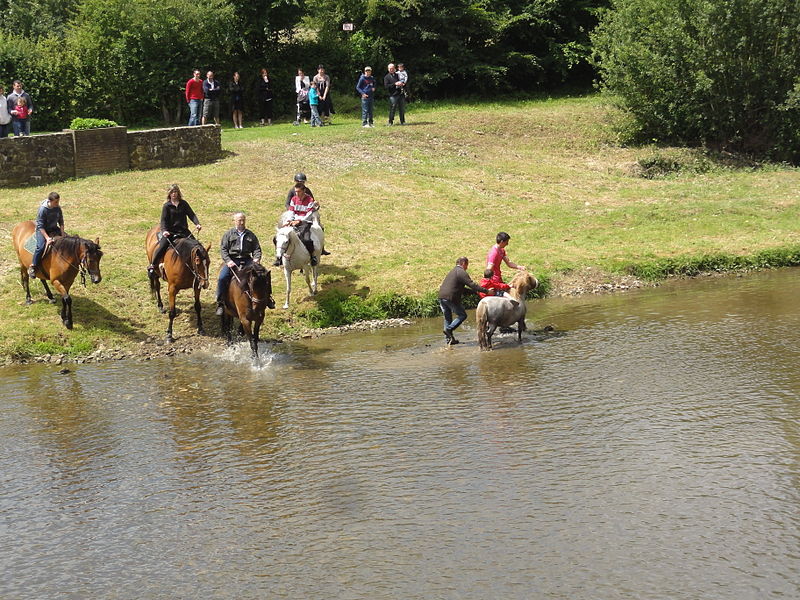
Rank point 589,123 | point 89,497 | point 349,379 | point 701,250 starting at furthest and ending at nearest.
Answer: point 589,123 < point 701,250 < point 349,379 < point 89,497

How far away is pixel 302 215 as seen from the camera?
20797mm

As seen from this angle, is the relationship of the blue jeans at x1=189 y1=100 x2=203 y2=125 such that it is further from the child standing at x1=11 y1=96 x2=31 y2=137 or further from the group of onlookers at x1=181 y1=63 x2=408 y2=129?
the child standing at x1=11 y1=96 x2=31 y2=137

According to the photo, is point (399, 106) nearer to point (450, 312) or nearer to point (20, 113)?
point (20, 113)

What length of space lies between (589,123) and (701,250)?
14882mm

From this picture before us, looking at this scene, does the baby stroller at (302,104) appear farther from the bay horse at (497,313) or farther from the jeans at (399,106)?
the bay horse at (497,313)

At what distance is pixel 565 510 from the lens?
430 inches

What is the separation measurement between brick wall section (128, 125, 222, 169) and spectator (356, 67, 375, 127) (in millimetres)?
6298

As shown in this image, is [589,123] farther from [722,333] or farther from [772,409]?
[772,409]

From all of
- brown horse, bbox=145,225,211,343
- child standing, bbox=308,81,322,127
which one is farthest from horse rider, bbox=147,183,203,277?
child standing, bbox=308,81,322,127

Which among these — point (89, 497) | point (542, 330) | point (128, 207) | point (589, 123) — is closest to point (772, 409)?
point (542, 330)

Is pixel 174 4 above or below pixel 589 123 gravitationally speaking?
above

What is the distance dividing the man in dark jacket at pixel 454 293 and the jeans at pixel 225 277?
362cm

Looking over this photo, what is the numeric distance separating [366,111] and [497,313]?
65.4 ft

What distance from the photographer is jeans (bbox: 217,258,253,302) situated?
58.4 ft
